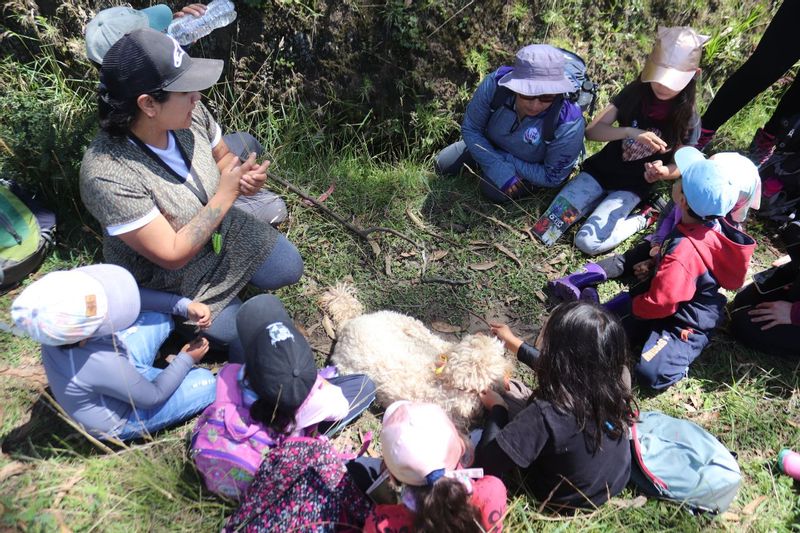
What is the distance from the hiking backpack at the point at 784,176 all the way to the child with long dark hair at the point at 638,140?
821 millimetres

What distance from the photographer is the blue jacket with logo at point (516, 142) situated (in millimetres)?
3529

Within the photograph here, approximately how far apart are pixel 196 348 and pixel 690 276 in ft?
8.80

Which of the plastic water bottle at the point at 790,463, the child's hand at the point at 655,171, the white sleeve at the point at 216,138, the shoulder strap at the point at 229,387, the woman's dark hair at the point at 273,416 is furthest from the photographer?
the child's hand at the point at 655,171

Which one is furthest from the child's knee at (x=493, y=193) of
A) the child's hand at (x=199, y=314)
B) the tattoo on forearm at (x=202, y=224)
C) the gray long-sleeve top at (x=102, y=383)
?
the gray long-sleeve top at (x=102, y=383)

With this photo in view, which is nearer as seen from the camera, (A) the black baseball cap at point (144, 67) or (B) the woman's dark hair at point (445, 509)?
(B) the woman's dark hair at point (445, 509)

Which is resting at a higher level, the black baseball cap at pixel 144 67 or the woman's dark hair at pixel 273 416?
the black baseball cap at pixel 144 67

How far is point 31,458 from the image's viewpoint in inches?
97.5

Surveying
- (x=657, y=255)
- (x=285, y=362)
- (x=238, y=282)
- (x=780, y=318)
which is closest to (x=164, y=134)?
(x=238, y=282)

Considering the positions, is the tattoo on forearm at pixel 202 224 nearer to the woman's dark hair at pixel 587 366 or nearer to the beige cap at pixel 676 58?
the woman's dark hair at pixel 587 366

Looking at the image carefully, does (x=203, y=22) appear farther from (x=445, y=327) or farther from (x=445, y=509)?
(x=445, y=509)

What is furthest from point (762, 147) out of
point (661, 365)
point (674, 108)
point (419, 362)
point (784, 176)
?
point (419, 362)

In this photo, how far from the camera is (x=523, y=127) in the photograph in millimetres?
3611

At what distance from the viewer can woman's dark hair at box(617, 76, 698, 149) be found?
3312 millimetres

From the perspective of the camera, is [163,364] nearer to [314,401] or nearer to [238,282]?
[238,282]
